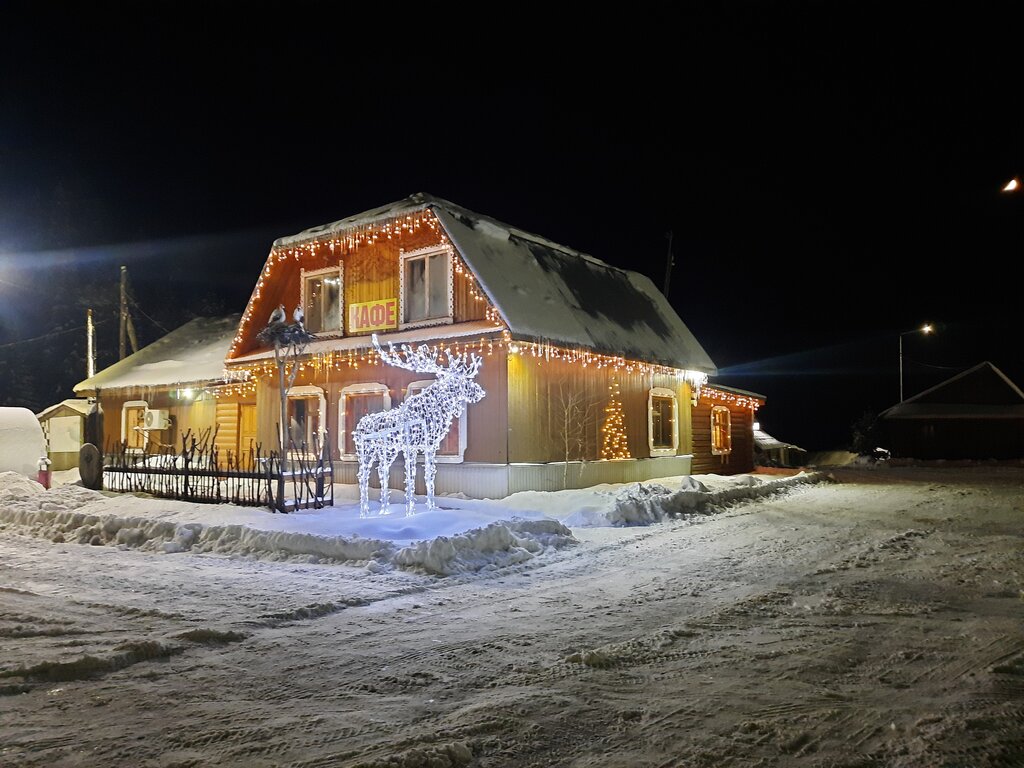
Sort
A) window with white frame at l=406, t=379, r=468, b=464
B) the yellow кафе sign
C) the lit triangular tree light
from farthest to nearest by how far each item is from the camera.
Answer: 1. the lit triangular tree light
2. the yellow кафе sign
3. window with white frame at l=406, t=379, r=468, b=464

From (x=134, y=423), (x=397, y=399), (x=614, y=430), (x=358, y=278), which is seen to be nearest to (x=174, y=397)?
(x=134, y=423)

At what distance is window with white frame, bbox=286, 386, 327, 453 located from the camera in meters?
19.8

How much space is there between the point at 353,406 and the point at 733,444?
50.8ft

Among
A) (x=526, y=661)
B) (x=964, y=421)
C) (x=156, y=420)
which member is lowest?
(x=526, y=661)

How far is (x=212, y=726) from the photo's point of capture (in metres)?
4.49

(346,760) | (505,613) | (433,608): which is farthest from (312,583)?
(346,760)

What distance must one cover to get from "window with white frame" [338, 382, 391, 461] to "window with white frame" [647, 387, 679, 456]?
7.66m

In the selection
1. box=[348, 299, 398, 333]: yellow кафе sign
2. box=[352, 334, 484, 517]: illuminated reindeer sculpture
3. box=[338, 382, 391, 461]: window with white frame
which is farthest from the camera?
box=[348, 299, 398, 333]: yellow кафе sign

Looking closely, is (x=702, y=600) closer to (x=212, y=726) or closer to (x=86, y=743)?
(x=212, y=726)

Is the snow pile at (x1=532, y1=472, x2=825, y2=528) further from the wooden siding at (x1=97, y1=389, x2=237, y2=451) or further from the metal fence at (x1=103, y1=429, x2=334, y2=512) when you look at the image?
the wooden siding at (x1=97, y1=389, x2=237, y2=451)

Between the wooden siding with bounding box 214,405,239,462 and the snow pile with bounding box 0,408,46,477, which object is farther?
the wooden siding with bounding box 214,405,239,462

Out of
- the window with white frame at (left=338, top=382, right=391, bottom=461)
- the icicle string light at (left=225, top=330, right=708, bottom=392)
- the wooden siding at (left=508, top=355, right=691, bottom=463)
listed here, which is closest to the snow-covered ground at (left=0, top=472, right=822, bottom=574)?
the wooden siding at (left=508, top=355, right=691, bottom=463)

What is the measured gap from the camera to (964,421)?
1564 inches

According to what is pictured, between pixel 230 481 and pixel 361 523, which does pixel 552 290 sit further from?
pixel 361 523
